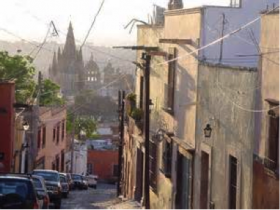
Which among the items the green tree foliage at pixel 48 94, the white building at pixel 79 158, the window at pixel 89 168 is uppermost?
the green tree foliage at pixel 48 94

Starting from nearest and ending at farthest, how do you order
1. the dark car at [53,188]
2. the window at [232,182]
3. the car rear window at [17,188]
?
the car rear window at [17,188], the window at [232,182], the dark car at [53,188]

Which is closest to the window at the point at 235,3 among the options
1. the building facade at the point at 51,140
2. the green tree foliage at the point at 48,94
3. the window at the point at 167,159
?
the window at the point at 167,159

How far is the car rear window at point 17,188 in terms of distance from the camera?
585 inches

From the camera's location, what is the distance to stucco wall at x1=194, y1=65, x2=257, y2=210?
14.7 m

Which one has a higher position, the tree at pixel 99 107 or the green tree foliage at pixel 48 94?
the green tree foliage at pixel 48 94

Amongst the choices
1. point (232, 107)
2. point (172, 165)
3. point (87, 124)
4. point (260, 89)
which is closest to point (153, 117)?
point (172, 165)

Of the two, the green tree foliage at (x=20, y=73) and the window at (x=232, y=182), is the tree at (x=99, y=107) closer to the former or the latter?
the green tree foliage at (x=20, y=73)

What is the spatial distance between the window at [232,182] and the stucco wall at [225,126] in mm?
149

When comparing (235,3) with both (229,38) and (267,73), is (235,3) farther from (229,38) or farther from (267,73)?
(267,73)

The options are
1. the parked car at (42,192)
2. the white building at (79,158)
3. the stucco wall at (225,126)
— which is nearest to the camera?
the stucco wall at (225,126)

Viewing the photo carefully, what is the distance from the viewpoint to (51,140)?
52.6m

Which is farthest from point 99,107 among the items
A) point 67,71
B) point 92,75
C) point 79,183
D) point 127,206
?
point 127,206

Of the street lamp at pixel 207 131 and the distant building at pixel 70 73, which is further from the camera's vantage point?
the distant building at pixel 70 73

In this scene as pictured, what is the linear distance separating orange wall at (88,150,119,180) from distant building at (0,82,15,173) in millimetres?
43898
